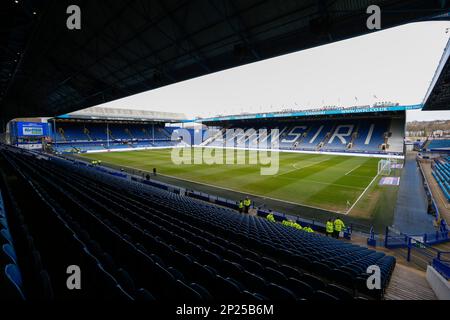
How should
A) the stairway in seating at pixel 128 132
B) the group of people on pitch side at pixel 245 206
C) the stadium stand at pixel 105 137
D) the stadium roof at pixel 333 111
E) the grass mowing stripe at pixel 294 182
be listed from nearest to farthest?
the group of people on pitch side at pixel 245 206 < the grass mowing stripe at pixel 294 182 < the stadium roof at pixel 333 111 < the stadium stand at pixel 105 137 < the stairway in seating at pixel 128 132

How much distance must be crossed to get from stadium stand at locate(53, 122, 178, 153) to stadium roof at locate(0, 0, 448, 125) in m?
41.8

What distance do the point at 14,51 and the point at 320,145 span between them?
150ft

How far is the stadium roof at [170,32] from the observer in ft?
21.2

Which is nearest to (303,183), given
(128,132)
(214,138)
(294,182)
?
(294,182)

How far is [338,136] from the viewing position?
45.6 meters

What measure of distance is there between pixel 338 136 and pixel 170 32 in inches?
1762

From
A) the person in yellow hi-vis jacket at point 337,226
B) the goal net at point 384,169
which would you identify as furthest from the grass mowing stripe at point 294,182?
the person in yellow hi-vis jacket at point 337,226

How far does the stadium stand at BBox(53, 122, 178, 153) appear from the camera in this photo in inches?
2003

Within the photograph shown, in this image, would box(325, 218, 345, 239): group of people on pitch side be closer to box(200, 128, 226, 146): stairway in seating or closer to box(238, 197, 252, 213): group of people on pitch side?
box(238, 197, 252, 213): group of people on pitch side

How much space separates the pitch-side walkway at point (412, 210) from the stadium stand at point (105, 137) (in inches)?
2086

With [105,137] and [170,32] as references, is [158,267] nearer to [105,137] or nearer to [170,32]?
[170,32]

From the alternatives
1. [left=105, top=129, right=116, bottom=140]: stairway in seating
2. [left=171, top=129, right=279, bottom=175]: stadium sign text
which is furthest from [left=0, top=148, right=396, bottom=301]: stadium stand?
[left=105, top=129, right=116, bottom=140]: stairway in seating

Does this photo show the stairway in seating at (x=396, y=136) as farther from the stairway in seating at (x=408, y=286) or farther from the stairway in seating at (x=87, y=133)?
the stairway in seating at (x=87, y=133)

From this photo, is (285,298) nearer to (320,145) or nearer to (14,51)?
(14,51)
